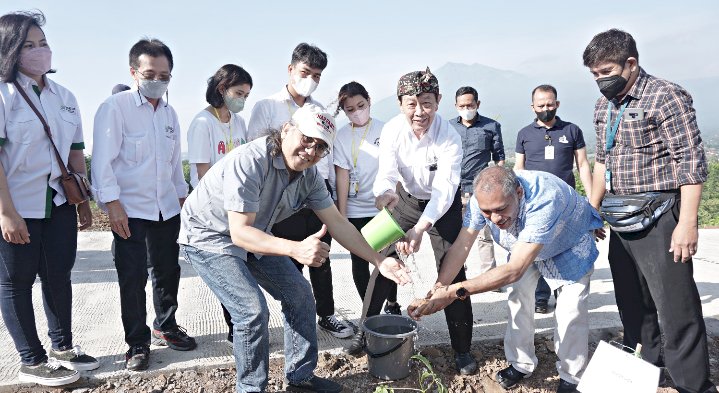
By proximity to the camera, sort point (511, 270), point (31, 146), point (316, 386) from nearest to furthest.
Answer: point (511, 270), point (31, 146), point (316, 386)

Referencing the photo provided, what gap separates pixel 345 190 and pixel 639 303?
214 centimetres

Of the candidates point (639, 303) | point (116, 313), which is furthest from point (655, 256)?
point (116, 313)

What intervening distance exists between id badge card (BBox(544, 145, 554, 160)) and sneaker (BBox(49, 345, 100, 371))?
417cm

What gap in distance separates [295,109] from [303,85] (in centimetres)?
19

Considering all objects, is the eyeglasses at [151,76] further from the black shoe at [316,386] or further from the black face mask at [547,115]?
the black face mask at [547,115]

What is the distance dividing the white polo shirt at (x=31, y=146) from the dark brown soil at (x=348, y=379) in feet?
3.74

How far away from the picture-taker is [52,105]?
118 inches

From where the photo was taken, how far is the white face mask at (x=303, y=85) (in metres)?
3.71

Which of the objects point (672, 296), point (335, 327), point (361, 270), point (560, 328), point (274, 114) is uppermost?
point (274, 114)

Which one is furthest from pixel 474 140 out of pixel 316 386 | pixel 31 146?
pixel 31 146

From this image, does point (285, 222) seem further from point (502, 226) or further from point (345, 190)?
point (502, 226)

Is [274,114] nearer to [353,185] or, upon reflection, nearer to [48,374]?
[353,185]

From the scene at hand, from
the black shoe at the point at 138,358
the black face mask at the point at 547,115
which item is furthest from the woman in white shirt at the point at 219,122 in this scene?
the black face mask at the point at 547,115

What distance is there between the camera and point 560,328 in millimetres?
2943
